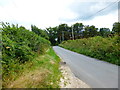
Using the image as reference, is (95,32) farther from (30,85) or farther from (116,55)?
(30,85)

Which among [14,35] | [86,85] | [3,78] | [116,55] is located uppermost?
[14,35]

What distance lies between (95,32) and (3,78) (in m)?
47.3

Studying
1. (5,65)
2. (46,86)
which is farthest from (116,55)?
(5,65)

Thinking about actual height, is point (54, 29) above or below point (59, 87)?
above

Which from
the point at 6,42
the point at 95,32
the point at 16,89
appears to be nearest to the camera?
the point at 16,89

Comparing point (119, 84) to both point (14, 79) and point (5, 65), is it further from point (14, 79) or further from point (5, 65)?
point (5, 65)

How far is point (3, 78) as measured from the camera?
2.80 m

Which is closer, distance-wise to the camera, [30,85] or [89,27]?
[30,85]

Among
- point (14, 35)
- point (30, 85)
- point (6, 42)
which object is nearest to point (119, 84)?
point (30, 85)

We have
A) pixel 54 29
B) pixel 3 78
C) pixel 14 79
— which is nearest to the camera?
pixel 3 78

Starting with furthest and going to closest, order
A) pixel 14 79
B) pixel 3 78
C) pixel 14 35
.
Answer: pixel 14 35, pixel 14 79, pixel 3 78

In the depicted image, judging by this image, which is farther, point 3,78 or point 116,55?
point 116,55

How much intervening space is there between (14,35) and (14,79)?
249 centimetres

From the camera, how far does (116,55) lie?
486 centimetres
